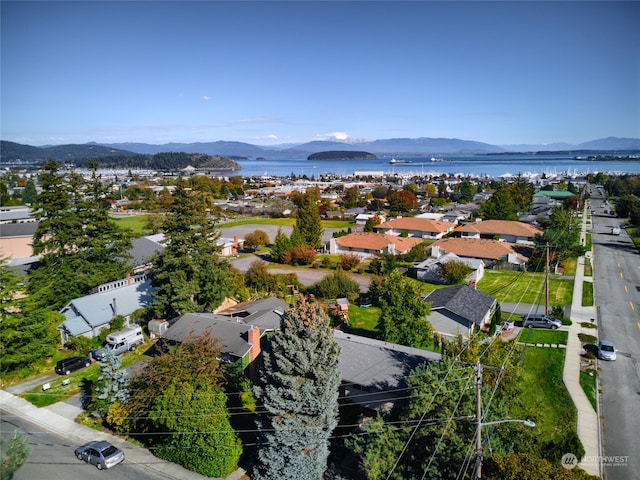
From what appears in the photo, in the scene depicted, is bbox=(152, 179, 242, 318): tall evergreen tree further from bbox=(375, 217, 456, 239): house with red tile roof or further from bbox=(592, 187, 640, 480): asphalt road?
bbox=(375, 217, 456, 239): house with red tile roof

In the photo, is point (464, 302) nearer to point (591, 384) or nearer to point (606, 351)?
point (606, 351)

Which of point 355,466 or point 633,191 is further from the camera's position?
point 633,191

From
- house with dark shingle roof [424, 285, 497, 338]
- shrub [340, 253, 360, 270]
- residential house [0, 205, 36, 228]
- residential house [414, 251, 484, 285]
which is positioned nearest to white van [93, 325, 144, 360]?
house with dark shingle roof [424, 285, 497, 338]

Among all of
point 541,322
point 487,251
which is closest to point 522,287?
point 487,251

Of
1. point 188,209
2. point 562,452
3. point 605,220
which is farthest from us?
point 605,220

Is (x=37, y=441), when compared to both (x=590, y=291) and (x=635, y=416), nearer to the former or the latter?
(x=635, y=416)

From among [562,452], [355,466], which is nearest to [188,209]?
[355,466]

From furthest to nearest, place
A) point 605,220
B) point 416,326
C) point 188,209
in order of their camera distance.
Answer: point 605,220, point 188,209, point 416,326
